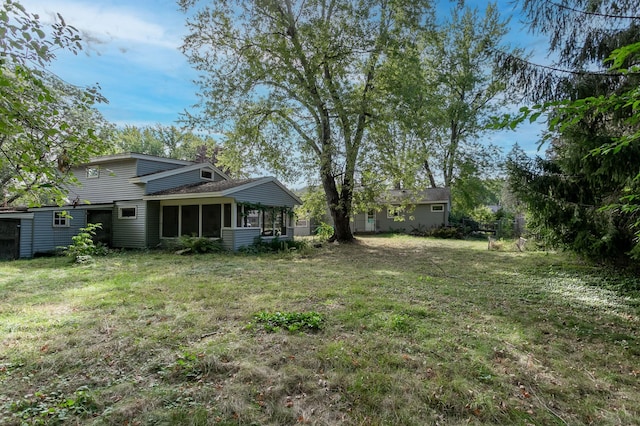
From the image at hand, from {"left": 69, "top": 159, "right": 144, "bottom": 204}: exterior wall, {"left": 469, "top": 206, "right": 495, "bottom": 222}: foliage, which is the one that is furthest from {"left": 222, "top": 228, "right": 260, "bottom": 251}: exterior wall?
{"left": 469, "top": 206, "right": 495, "bottom": 222}: foliage

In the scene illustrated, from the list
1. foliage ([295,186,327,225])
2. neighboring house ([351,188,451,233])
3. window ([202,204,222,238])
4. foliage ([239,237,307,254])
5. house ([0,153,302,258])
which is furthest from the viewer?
neighboring house ([351,188,451,233])

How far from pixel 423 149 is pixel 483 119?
38.8ft

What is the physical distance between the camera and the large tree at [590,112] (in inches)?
169

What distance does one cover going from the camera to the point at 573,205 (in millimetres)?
7250

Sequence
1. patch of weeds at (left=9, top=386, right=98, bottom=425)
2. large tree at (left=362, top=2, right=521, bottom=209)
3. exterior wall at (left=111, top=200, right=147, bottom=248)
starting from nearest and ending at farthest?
patch of weeds at (left=9, top=386, right=98, bottom=425)
exterior wall at (left=111, top=200, right=147, bottom=248)
large tree at (left=362, top=2, right=521, bottom=209)

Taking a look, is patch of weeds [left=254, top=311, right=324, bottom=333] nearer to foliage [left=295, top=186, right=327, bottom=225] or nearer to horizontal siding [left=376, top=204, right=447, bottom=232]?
foliage [left=295, top=186, right=327, bottom=225]

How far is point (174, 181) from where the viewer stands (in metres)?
14.4

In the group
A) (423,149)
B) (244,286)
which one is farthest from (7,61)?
(423,149)

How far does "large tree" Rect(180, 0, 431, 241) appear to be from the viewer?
1271 cm

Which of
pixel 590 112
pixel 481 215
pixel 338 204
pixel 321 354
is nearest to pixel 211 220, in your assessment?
pixel 338 204

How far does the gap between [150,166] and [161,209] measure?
189 cm

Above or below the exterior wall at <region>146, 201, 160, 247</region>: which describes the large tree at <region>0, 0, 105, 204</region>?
above

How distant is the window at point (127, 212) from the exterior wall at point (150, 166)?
1519mm

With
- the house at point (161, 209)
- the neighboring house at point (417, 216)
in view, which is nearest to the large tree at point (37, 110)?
the house at point (161, 209)
